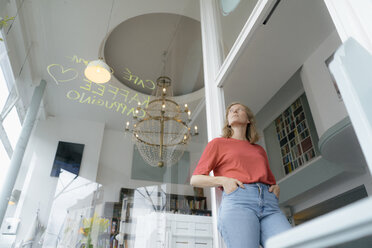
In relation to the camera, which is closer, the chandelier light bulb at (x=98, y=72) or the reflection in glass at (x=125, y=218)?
the reflection in glass at (x=125, y=218)

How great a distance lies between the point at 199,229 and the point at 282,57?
3.99 feet

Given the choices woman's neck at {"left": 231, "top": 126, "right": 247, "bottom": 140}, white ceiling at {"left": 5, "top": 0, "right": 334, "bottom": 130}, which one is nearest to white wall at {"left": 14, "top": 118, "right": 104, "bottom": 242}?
white ceiling at {"left": 5, "top": 0, "right": 334, "bottom": 130}

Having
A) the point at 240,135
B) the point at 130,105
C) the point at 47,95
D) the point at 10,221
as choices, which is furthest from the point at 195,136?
the point at 10,221

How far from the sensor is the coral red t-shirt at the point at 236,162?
129 cm

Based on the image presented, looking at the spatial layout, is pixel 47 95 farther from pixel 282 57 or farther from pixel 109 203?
pixel 282 57

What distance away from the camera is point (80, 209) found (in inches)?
93.6

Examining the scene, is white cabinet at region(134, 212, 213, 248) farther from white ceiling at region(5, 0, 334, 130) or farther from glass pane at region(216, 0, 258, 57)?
glass pane at region(216, 0, 258, 57)

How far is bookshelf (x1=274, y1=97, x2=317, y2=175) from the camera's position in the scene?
94.5 inches

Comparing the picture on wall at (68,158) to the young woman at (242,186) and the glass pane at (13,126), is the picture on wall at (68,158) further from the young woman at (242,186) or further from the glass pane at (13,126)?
the young woman at (242,186)

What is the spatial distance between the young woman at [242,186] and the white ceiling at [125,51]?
0.46m

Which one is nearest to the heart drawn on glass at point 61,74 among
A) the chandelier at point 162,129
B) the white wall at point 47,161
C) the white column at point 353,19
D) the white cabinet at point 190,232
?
the white wall at point 47,161

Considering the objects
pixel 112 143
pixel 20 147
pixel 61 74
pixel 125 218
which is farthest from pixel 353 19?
pixel 20 147

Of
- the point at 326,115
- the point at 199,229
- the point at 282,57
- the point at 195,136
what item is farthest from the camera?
the point at 195,136

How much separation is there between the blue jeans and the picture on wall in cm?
167
